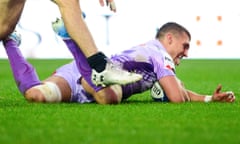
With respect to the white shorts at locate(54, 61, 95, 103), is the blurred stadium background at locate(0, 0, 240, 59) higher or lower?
lower

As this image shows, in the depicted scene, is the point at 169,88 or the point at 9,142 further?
the point at 169,88

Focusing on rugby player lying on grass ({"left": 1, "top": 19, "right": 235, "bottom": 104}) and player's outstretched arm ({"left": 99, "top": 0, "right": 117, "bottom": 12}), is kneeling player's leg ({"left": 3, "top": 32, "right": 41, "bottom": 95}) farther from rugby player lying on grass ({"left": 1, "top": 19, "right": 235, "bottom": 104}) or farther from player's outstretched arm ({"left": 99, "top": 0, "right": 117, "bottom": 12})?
player's outstretched arm ({"left": 99, "top": 0, "right": 117, "bottom": 12})

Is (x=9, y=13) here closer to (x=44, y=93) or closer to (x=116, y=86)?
(x=44, y=93)

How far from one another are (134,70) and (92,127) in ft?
4.68

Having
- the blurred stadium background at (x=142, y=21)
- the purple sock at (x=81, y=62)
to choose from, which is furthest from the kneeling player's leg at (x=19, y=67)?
the blurred stadium background at (x=142, y=21)

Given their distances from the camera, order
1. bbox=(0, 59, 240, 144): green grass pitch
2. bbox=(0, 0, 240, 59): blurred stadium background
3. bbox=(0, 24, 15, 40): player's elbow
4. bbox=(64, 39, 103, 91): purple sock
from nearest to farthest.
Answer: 1. bbox=(0, 59, 240, 144): green grass pitch
2. bbox=(64, 39, 103, 91): purple sock
3. bbox=(0, 24, 15, 40): player's elbow
4. bbox=(0, 0, 240, 59): blurred stadium background

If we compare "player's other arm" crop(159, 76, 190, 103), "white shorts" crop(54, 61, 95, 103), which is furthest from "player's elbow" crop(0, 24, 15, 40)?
"player's other arm" crop(159, 76, 190, 103)

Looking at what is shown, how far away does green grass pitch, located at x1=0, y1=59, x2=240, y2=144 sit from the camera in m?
2.68

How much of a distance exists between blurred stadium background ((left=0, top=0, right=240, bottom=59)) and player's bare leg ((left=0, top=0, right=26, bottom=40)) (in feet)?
31.8

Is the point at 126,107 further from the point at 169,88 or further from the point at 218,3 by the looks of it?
the point at 218,3

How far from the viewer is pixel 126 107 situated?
13.5 ft

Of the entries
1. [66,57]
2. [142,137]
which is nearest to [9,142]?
[142,137]

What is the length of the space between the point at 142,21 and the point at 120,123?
11.3m

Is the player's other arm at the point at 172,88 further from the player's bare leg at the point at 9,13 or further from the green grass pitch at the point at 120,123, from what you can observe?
the player's bare leg at the point at 9,13
